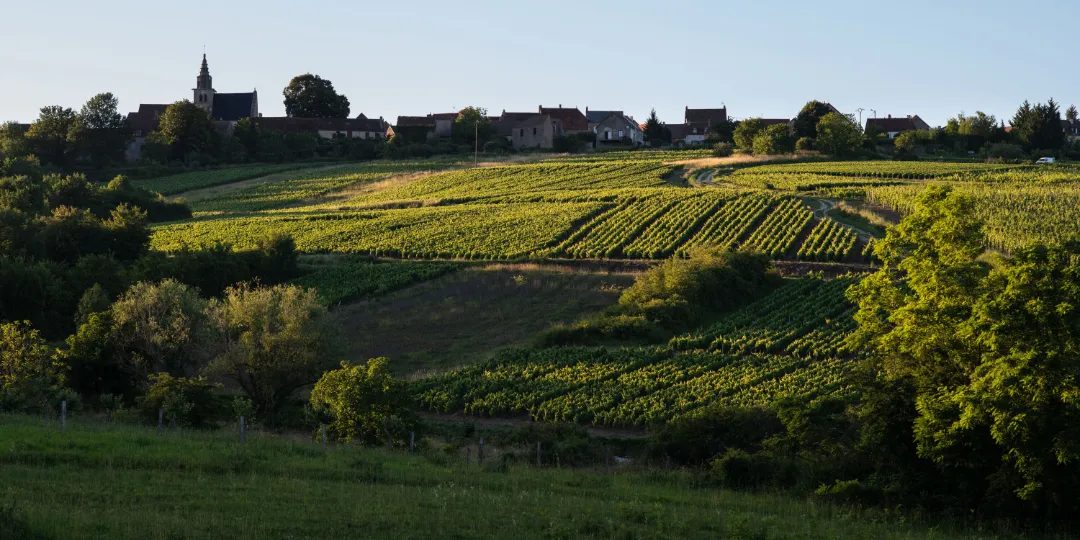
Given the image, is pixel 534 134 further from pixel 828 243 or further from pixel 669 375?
pixel 669 375

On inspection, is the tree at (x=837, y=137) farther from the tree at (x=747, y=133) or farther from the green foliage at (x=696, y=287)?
the green foliage at (x=696, y=287)

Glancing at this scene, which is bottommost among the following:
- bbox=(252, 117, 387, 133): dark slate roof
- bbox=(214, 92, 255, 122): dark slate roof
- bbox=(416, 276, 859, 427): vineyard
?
bbox=(416, 276, 859, 427): vineyard

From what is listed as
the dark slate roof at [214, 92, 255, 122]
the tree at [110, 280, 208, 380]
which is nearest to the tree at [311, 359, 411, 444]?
the tree at [110, 280, 208, 380]

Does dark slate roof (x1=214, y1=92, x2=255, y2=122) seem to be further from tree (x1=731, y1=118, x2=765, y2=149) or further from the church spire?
tree (x1=731, y1=118, x2=765, y2=149)

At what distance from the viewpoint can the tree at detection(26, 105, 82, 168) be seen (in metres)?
105

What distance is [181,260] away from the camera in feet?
177

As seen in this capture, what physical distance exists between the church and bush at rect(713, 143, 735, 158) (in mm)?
59420

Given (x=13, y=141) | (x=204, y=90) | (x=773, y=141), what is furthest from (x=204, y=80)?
(x=773, y=141)

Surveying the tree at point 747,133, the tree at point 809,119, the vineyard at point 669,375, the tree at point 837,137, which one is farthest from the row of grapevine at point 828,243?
the tree at point 809,119

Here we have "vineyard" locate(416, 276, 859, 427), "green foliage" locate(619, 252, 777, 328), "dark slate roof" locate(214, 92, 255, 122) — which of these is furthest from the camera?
"dark slate roof" locate(214, 92, 255, 122)

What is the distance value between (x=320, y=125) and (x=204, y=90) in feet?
72.9

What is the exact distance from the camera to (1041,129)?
98625 millimetres

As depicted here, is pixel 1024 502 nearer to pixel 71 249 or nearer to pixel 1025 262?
pixel 1025 262

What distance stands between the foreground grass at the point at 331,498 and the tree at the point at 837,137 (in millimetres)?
79547
